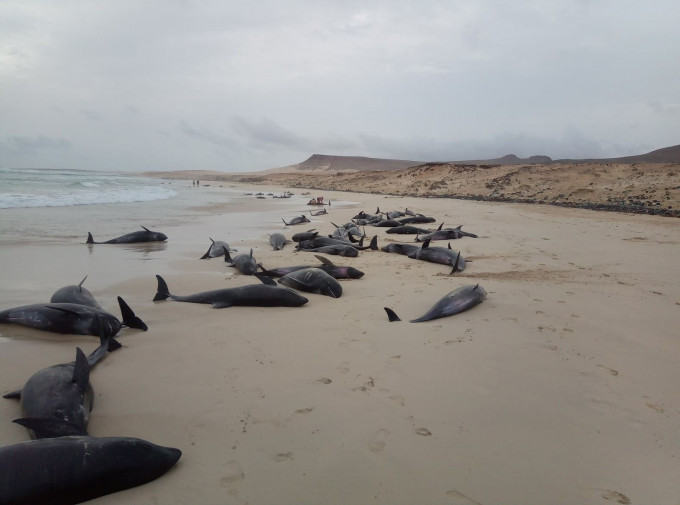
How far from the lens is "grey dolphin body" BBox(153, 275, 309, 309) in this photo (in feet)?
16.7

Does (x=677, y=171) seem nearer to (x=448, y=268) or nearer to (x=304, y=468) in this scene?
(x=448, y=268)

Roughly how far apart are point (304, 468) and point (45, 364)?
2437 millimetres

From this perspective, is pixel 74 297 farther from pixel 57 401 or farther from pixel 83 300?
pixel 57 401

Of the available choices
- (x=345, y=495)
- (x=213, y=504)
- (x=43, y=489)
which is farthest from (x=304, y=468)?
(x=43, y=489)

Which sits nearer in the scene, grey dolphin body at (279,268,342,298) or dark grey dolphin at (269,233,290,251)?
grey dolphin body at (279,268,342,298)

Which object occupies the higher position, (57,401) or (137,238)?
(137,238)

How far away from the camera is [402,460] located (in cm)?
221

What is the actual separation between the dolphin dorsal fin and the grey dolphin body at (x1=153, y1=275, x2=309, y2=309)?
2235 mm

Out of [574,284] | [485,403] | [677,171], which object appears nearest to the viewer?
[485,403]

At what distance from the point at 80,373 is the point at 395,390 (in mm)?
2072

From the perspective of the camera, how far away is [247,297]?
5094 mm

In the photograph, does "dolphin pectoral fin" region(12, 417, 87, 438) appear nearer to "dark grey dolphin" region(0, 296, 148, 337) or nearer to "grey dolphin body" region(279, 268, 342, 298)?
"dark grey dolphin" region(0, 296, 148, 337)

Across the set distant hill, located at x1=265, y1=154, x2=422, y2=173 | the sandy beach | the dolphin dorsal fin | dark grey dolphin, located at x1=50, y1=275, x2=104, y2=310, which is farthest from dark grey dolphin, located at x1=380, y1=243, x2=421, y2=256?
distant hill, located at x1=265, y1=154, x2=422, y2=173

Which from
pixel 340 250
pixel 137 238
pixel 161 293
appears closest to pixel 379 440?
pixel 161 293
